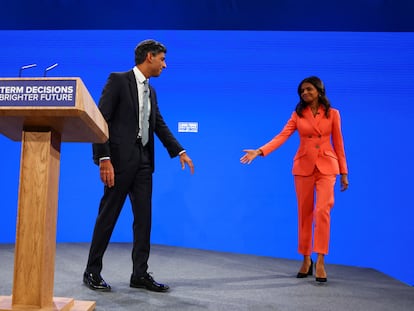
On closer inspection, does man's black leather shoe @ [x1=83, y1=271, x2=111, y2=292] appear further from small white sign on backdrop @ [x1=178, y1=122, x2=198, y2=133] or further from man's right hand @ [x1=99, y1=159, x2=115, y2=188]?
small white sign on backdrop @ [x1=178, y1=122, x2=198, y2=133]

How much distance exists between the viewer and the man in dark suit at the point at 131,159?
2.50m

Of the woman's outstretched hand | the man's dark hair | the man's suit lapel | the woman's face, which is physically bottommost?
the woman's outstretched hand

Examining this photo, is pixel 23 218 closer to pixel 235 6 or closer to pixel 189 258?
pixel 189 258

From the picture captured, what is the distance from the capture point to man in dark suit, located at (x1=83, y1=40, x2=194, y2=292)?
8.19 feet

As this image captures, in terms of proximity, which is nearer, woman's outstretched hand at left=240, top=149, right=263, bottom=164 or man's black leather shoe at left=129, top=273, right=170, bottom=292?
man's black leather shoe at left=129, top=273, right=170, bottom=292

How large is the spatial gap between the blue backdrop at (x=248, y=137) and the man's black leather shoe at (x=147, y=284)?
211 cm

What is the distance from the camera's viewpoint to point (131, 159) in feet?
8.33

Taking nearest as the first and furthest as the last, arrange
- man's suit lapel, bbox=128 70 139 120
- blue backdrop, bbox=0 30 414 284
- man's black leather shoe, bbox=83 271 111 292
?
1. man's black leather shoe, bbox=83 271 111 292
2. man's suit lapel, bbox=128 70 139 120
3. blue backdrop, bbox=0 30 414 284

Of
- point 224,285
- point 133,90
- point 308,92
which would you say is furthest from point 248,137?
point 133,90

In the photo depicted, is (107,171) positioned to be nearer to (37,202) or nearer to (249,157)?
(37,202)

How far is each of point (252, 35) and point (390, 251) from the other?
2404 millimetres

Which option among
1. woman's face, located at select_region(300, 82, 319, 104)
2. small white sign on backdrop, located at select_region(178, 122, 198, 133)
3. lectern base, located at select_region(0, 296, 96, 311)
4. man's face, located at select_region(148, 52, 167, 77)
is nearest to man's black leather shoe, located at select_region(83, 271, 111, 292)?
lectern base, located at select_region(0, 296, 96, 311)

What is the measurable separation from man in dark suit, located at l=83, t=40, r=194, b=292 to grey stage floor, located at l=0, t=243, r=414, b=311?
0.52 ft

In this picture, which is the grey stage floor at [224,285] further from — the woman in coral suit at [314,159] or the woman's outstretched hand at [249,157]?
the woman's outstretched hand at [249,157]
